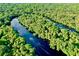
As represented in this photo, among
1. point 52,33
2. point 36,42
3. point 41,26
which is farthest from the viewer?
point 41,26

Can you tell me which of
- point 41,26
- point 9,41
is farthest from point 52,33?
point 9,41

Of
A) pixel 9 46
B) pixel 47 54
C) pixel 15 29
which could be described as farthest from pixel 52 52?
pixel 15 29

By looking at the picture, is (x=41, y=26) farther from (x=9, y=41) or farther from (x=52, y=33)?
(x=9, y=41)

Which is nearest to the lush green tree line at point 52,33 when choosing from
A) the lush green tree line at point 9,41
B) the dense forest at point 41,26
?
the dense forest at point 41,26

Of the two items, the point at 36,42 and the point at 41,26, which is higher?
the point at 41,26

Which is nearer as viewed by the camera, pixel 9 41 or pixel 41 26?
pixel 9 41

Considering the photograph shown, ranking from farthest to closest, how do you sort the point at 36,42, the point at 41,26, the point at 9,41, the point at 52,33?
1. the point at 41,26
2. the point at 52,33
3. the point at 36,42
4. the point at 9,41

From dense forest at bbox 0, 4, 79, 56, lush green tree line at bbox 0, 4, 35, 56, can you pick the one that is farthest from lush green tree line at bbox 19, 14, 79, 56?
lush green tree line at bbox 0, 4, 35, 56

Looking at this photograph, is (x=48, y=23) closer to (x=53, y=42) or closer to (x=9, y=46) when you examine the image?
(x=53, y=42)
